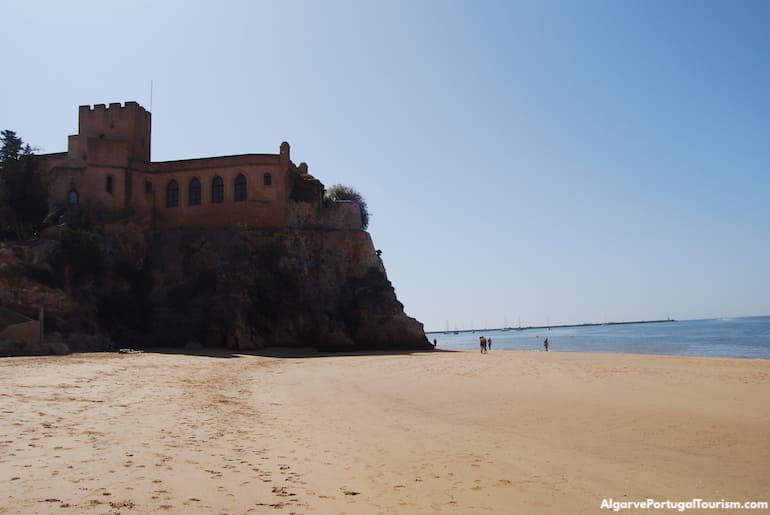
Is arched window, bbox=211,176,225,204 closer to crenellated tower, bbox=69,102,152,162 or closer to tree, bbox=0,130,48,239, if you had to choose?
crenellated tower, bbox=69,102,152,162

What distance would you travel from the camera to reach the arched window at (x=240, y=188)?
122 ft

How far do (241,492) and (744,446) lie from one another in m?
7.90

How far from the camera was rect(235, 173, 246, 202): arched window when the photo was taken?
37.1 meters

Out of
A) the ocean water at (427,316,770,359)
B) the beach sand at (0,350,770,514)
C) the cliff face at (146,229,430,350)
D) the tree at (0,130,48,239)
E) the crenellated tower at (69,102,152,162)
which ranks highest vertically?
the crenellated tower at (69,102,152,162)

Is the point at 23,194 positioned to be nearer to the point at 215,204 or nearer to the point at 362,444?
the point at 215,204

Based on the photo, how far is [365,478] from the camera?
22.0 ft

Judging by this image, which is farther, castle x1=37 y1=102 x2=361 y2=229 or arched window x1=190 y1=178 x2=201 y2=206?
arched window x1=190 y1=178 x2=201 y2=206

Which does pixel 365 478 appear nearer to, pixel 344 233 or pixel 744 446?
pixel 744 446

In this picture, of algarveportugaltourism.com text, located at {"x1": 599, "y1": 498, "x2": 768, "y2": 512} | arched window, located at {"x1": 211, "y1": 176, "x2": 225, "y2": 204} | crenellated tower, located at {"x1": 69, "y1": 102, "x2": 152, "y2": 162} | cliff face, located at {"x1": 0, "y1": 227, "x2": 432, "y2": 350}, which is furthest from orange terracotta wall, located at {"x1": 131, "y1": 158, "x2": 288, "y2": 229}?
algarveportugaltourism.com text, located at {"x1": 599, "y1": 498, "x2": 768, "y2": 512}

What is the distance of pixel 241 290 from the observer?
3331 centimetres

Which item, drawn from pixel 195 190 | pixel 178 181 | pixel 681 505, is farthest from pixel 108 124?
pixel 681 505

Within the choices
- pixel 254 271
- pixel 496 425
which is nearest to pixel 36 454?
pixel 496 425

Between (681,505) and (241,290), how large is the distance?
29.8 metres

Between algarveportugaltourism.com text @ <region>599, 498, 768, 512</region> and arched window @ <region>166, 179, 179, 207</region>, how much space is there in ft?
119
